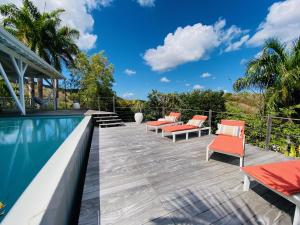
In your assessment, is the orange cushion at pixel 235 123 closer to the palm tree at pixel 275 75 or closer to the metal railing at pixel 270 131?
the metal railing at pixel 270 131

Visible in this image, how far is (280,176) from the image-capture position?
2324 mm

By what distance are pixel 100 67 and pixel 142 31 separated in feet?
17.7

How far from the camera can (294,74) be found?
5621 millimetres

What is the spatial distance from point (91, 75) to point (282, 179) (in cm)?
1535

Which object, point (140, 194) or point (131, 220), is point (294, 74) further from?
point (131, 220)

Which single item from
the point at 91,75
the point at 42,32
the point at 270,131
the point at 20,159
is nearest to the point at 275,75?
the point at 270,131

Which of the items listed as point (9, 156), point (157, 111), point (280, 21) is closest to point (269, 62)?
point (280, 21)

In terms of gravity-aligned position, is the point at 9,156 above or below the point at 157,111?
below

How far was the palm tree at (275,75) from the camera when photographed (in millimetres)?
5801

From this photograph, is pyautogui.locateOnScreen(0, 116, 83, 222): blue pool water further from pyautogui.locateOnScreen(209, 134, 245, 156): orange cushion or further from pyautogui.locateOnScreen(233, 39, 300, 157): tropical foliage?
pyautogui.locateOnScreen(233, 39, 300, 157): tropical foliage

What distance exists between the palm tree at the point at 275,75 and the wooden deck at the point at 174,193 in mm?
2992

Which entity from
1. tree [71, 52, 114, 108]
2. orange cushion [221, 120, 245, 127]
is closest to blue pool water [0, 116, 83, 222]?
orange cushion [221, 120, 245, 127]

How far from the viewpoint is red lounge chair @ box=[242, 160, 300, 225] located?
1940 mm

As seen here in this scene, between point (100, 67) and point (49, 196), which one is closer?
point (49, 196)
